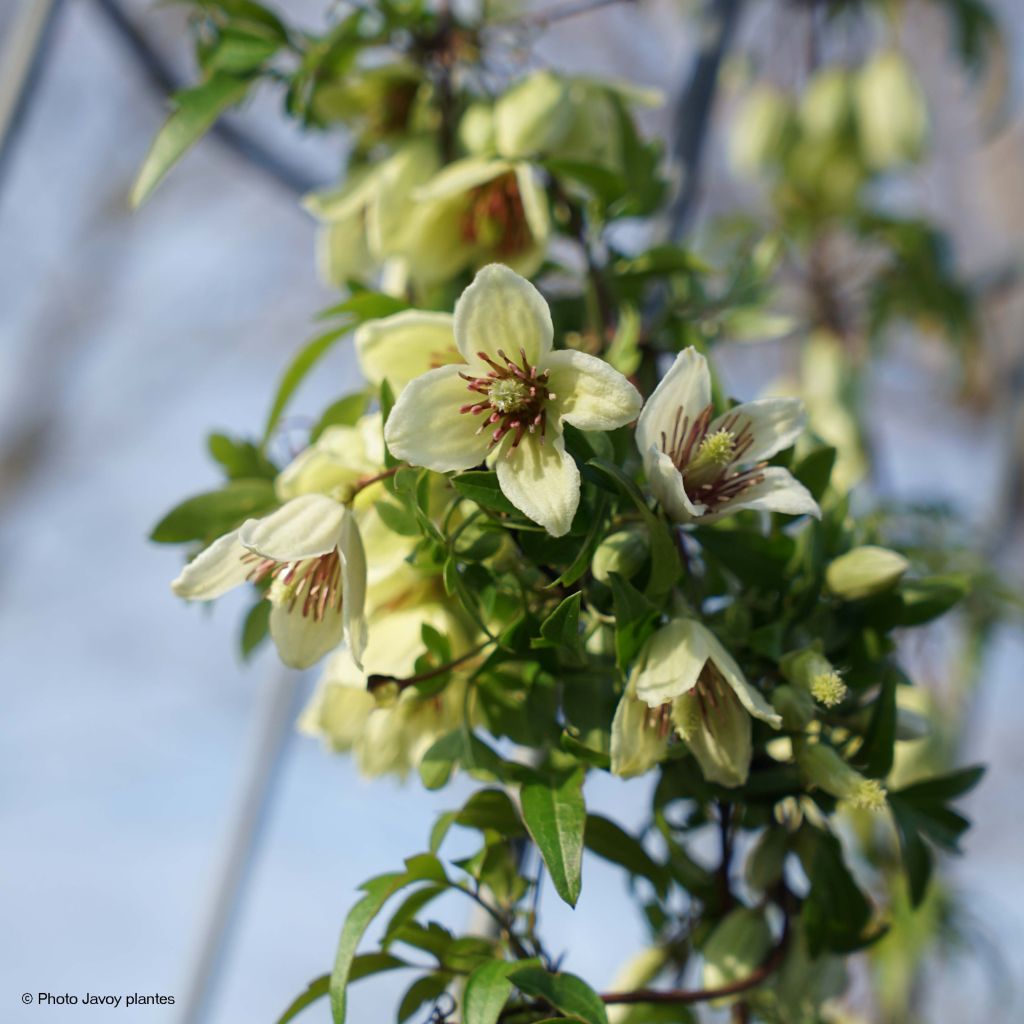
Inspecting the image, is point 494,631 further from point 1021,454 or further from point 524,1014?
point 1021,454

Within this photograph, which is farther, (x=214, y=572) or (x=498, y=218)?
(x=498, y=218)

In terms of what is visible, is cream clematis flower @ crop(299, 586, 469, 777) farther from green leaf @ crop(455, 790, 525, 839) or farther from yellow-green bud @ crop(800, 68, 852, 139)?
yellow-green bud @ crop(800, 68, 852, 139)

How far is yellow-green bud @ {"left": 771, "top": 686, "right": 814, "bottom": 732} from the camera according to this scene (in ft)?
1.68

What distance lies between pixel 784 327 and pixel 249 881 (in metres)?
0.77

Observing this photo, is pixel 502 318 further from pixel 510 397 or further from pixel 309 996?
pixel 309 996

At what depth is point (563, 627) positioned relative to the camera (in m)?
0.47

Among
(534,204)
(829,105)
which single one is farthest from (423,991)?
(829,105)

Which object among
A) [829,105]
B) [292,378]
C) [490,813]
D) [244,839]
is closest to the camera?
[490,813]

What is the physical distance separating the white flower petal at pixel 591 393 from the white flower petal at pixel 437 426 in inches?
1.5

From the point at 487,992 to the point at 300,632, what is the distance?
0.18 m

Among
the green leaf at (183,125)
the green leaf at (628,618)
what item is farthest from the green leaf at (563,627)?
the green leaf at (183,125)

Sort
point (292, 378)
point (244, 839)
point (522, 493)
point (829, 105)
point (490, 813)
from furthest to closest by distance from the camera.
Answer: point (829, 105) → point (244, 839) → point (292, 378) → point (490, 813) → point (522, 493)

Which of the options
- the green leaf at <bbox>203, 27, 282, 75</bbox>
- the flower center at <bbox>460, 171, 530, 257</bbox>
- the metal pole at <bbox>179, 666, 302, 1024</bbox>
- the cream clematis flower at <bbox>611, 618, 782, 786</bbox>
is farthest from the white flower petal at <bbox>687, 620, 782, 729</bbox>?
the metal pole at <bbox>179, 666, 302, 1024</bbox>

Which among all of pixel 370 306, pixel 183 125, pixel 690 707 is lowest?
pixel 690 707
